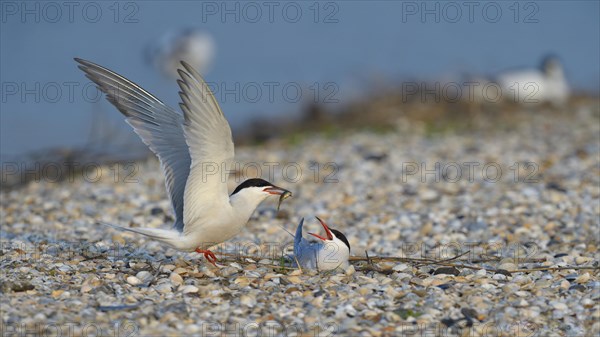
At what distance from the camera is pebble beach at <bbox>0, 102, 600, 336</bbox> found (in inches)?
158

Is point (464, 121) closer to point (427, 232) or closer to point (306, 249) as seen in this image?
point (427, 232)

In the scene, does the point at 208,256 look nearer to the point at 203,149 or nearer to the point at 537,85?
the point at 203,149

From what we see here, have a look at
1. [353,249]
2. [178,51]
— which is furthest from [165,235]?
[178,51]

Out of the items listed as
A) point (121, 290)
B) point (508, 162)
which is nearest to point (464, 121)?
point (508, 162)

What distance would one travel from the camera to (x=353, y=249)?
5953mm

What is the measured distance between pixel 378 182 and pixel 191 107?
414cm

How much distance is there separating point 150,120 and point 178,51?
9512mm

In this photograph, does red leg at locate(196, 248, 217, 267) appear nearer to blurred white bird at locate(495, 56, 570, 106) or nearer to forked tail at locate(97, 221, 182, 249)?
forked tail at locate(97, 221, 182, 249)

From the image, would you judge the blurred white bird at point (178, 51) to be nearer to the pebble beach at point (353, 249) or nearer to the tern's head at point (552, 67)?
the pebble beach at point (353, 249)

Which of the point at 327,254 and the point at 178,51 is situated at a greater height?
the point at 178,51

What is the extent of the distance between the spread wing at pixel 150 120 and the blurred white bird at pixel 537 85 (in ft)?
28.2

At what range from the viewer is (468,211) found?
277 inches

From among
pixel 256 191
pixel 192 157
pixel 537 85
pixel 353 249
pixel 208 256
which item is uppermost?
pixel 537 85

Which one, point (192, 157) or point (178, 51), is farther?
point (178, 51)
